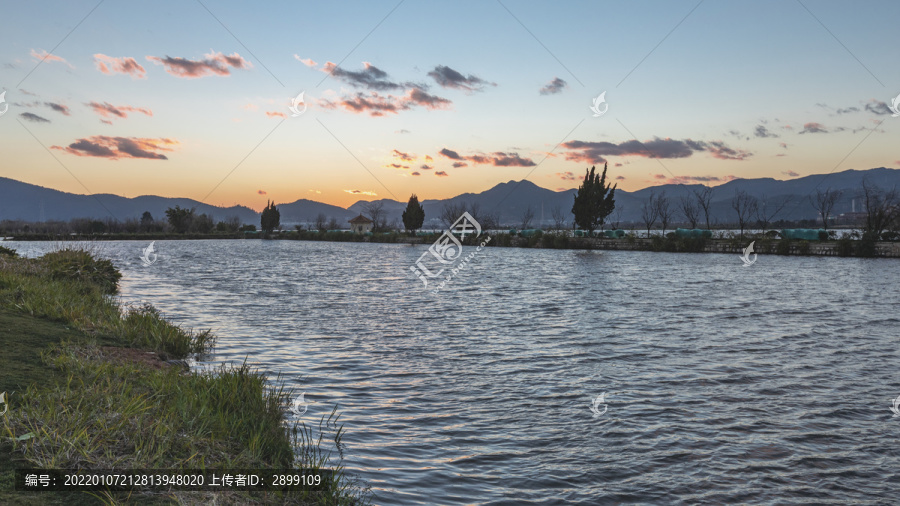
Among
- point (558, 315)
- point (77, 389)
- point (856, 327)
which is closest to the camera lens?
point (77, 389)

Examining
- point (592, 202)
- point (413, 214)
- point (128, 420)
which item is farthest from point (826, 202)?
point (128, 420)

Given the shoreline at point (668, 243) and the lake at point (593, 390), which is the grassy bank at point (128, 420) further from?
the shoreline at point (668, 243)

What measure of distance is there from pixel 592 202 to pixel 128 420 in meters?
93.0

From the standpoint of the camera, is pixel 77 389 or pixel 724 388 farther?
pixel 724 388

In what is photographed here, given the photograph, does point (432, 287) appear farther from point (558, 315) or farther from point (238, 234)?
point (238, 234)

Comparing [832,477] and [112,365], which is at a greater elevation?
[112,365]

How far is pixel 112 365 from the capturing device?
8148mm

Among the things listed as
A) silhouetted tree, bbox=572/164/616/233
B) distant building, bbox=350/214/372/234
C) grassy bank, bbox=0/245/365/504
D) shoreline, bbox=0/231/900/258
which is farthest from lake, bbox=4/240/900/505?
distant building, bbox=350/214/372/234

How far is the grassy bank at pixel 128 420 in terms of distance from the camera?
467 cm

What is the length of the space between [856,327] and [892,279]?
2019 centimetres

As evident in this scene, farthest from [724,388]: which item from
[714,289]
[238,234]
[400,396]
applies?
[238,234]

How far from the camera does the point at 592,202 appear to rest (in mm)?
93875

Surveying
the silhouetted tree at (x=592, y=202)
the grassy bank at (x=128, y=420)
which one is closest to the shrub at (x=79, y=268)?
the grassy bank at (x=128, y=420)

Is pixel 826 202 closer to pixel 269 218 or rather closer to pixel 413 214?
pixel 413 214
